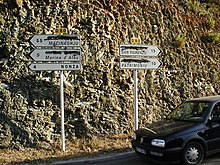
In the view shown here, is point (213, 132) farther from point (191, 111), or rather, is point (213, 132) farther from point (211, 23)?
point (211, 23)

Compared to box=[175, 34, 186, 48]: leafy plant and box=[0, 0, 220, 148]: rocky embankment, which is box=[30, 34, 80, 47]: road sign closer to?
box=[0, 0, 220, 148]: rocky embankment

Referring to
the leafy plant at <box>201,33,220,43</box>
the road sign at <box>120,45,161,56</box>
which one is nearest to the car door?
the road sign at <box>120,45,161,56</box>

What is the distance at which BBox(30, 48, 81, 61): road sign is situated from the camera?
7520 mm

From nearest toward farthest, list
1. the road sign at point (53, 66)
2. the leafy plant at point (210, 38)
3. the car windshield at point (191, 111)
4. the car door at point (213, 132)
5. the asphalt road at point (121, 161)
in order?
the car door at point (213, 132) < the asphalt road at point (121, 161) < the car windshield at point (191, 111) < the road sign at point (53, 66) < the leafy plant at point (210, 38)

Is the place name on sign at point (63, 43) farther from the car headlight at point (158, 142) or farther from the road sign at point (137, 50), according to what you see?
the car headlight at point (158, 142)

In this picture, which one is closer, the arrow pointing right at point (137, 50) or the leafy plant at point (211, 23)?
the arrow pointing right at point (137, 50)

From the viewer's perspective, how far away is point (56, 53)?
25.3 feet

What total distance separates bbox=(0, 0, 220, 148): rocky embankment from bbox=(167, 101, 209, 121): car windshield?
2.35 metres

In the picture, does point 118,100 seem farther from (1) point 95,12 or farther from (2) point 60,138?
(1) point 95,12

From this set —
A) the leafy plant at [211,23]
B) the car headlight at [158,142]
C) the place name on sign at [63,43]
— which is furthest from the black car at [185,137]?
the leafy plant at [211,23]

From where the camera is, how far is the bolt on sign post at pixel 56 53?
7.52m

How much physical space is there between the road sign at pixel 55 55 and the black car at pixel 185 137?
8.94 feet

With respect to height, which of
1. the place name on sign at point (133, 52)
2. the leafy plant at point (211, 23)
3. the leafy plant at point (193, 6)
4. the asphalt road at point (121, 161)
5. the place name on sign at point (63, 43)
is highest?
the leafy plant at point (193, 6)

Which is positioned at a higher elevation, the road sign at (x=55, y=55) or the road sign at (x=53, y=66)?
the road sign at (x=55, y=55)
